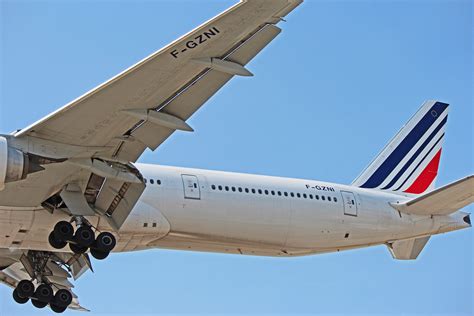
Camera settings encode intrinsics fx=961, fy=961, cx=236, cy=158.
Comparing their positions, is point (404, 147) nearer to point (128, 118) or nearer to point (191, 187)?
point (191, 187)

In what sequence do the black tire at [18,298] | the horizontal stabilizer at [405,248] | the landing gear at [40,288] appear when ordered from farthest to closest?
the horizontal stabilizer at [405,248] < the black tire at [18,298] < the landing gear at [40,288]

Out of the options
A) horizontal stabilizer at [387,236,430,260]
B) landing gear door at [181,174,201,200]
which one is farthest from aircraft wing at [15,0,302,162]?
horizontal stabilizer at [387,236,430,260]

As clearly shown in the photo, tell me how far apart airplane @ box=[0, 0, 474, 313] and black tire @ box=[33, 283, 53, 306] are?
0.03 m

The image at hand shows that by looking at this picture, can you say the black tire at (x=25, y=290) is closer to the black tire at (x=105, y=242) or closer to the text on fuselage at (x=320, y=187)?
the black tire at (x=105, y=242)

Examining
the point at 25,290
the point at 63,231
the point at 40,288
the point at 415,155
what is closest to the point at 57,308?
the point at 40,288

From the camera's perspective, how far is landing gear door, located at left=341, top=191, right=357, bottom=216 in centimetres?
3066

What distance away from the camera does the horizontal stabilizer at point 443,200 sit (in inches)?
Result: 1190

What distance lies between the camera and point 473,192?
3047 cm

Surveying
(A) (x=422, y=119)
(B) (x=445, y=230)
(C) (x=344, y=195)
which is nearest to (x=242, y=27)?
(C) (x=344, y=195)

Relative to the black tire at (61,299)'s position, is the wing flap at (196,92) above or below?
above

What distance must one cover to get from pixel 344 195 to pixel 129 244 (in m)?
7.54

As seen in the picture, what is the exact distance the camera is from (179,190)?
27047 mm

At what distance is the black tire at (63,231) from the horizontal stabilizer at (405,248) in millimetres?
11939

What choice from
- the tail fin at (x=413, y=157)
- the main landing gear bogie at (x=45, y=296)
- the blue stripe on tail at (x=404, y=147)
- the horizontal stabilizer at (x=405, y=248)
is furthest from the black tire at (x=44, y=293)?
the blue stripe on tail at (x=404, y=147)
